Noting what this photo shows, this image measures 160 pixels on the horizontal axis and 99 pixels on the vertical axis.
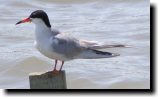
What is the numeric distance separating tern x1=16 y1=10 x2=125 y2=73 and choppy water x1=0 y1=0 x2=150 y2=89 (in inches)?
119

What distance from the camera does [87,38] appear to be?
1109cm

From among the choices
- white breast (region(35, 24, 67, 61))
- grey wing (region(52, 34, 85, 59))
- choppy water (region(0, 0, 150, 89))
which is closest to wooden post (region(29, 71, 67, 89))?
white breast (region(35, 24, 67, 61))

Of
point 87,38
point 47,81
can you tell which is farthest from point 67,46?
point 87,38

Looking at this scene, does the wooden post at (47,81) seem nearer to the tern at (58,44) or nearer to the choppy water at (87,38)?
the tern at (58,44)

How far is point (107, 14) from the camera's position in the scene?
42.8 feet

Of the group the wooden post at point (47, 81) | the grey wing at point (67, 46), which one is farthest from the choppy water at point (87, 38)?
the wooden post at point (47, 81)

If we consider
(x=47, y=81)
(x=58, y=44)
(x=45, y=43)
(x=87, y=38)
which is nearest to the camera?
(x=47, y=81)

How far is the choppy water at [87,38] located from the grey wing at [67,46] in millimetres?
2997

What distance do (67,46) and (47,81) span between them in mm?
781

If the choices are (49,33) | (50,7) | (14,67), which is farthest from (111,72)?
(50,7)

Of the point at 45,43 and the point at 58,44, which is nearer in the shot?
the point at 45,43

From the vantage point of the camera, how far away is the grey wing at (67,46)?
6094mm

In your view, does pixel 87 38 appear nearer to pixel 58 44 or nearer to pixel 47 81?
pixel 58 44

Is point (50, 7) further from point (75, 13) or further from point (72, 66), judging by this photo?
→ point (72, 66)
